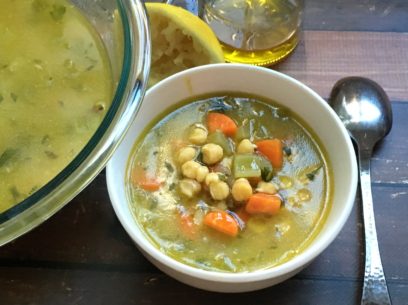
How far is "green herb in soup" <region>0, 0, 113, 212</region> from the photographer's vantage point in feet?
3.28

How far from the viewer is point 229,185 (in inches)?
42.7

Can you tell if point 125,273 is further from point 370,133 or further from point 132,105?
point 370,133

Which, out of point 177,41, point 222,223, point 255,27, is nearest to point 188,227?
point 222,223

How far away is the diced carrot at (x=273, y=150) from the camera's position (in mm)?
1122

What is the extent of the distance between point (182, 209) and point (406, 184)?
45 cm

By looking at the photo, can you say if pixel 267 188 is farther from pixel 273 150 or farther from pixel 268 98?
pixel 268 98

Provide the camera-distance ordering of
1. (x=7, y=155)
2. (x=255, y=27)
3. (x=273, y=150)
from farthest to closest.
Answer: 1. (x=255, y=27)
2. (x=273, y=150)
3. (x=7, y=155)

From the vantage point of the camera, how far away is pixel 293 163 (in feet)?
3.71

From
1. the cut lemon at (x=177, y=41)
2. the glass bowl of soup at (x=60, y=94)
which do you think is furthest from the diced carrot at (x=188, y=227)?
the cut lemon at (x=177, y=41)

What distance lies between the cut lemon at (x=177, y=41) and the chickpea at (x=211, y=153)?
0.21 meters

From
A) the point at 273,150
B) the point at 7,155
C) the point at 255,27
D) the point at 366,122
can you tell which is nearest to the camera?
the point at 7,155

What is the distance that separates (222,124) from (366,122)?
0.31 meters

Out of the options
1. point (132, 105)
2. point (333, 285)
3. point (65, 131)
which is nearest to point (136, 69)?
point (132, 105)

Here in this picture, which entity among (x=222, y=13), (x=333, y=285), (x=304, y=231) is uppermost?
(x=222, y=13)
